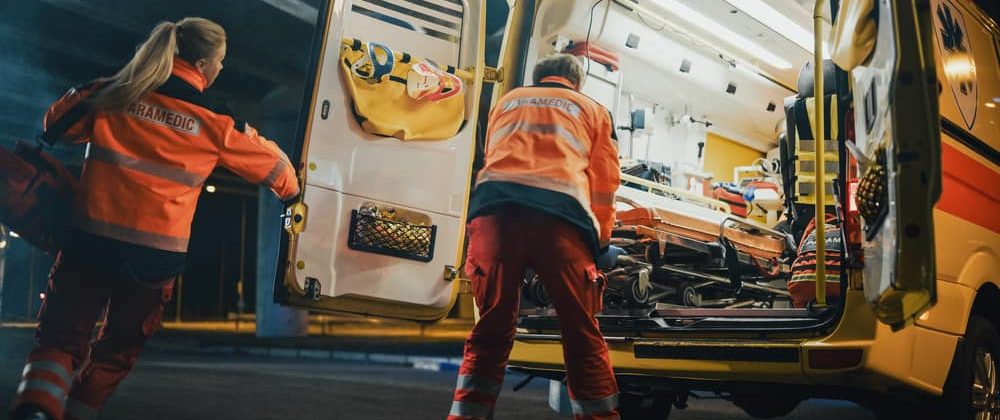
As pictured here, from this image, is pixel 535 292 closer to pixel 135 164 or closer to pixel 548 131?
pixel 548 131

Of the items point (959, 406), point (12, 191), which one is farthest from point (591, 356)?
point (12, 191)

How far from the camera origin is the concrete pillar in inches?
595

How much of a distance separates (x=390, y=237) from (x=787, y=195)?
218 centimetres

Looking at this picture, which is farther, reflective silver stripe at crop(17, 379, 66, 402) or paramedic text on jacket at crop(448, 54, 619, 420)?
paramedic text on jacket at crop(448, 54, 619, 420)

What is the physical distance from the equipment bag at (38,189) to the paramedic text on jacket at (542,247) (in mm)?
1521

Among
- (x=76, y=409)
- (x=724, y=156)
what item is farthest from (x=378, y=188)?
(x=724, y=156)

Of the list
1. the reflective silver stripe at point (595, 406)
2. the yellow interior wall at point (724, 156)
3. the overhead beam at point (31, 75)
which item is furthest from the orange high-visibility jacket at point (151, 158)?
the overhead beam at point (31, 75)

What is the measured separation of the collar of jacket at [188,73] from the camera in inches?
123

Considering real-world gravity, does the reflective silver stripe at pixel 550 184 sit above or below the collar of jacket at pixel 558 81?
below

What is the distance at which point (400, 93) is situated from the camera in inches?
155

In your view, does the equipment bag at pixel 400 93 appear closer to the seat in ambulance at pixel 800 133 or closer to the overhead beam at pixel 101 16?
the seat in ambulance at pixel 800 133

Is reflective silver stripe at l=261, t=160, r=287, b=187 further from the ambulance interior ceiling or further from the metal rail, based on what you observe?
the metal rail

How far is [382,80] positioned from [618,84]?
2.93 metres

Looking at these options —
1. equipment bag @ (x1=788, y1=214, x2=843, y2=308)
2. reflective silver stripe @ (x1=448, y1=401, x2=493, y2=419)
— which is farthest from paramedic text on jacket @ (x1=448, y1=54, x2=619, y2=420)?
equipment bag @ (x1=788, y1=214, x2=843, y2=308)
